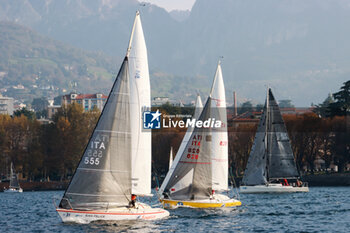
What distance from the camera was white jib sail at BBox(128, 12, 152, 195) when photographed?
36.3 meters

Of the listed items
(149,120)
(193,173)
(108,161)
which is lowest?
(193,173)

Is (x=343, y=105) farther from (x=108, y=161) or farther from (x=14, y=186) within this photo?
(x=108, y=161)

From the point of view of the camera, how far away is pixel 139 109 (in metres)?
36.8

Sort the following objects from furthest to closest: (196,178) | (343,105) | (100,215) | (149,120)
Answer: (343,105) < (196,178) < (149,120) < (100,215)

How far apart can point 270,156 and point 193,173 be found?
83.2 ft

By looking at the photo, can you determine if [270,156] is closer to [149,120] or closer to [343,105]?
[149,120]

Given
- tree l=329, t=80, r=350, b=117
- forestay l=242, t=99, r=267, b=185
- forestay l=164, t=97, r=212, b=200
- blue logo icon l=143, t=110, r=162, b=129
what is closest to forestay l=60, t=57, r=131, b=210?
blue logo icon l=143, t=110, r=162, b=129

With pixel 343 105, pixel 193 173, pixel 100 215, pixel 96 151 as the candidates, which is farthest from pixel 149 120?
pixel 343 105

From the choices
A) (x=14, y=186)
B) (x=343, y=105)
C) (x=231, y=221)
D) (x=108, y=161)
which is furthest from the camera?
(x=343, y=105)

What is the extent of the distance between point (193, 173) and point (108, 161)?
11.5 metres

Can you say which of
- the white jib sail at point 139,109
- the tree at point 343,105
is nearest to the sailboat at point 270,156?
the white jib sail at point 139,109

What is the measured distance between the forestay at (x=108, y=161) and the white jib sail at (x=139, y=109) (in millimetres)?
578

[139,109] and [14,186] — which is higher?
[139,109]

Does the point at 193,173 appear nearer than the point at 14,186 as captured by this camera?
Yes
